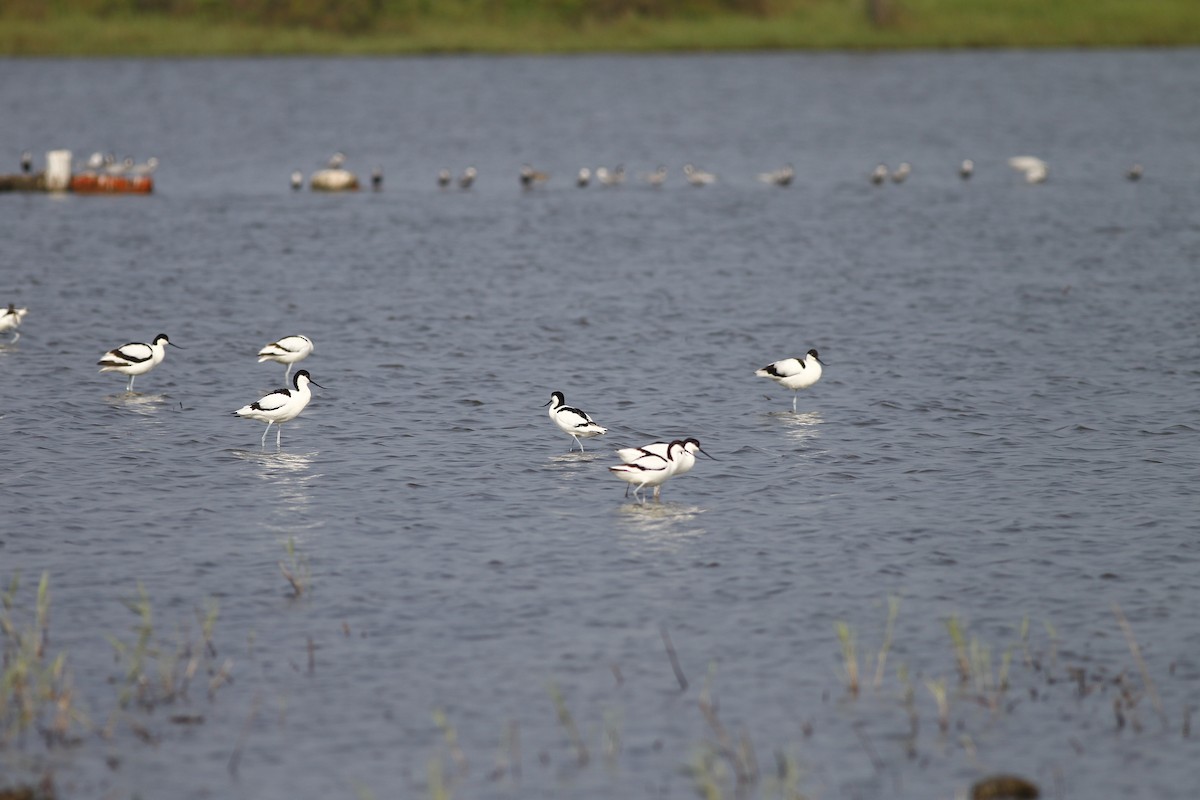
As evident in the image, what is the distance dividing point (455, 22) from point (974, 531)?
80.1 metres

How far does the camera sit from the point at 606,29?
91938 mm

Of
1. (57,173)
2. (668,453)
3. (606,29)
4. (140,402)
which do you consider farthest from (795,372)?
(606,29)

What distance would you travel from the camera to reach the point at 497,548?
17281 millimetres

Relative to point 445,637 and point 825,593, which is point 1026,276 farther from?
point 445,637

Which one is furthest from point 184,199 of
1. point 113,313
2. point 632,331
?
point 632,331

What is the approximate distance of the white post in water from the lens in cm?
4772

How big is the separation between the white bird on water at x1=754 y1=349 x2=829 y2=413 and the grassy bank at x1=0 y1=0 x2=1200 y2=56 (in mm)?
66218

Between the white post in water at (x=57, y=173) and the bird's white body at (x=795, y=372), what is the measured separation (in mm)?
30676

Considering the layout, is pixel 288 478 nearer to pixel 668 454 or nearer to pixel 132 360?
pixel 668 454

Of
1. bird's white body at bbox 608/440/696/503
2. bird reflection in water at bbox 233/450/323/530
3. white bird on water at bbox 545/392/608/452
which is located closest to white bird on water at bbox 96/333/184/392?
bird reflection in water at bbox 233/450/323/530

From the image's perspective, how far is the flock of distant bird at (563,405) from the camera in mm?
18516

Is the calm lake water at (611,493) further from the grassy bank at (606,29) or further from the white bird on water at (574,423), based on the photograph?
the grassy bank at (606,29)

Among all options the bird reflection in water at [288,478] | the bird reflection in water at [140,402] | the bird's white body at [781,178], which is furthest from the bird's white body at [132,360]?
the bird's white body at [781,178]

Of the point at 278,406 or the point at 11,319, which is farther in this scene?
the point at 11,319
